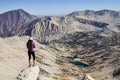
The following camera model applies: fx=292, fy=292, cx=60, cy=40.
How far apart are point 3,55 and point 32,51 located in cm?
15679

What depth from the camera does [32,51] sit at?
4469 cm

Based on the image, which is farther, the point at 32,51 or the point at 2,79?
the point at 2,79

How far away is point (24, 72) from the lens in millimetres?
42688

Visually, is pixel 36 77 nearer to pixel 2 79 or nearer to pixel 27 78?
pixel 27 78

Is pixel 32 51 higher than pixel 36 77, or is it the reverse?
pixel 32 51

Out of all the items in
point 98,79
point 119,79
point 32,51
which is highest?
point 32,51

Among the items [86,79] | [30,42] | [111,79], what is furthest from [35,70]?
[111,79]

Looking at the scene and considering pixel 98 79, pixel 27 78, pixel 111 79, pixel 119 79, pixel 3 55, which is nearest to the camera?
pixel 27 78

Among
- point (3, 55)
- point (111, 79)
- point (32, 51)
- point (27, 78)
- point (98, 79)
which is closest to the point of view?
point (27, 78)

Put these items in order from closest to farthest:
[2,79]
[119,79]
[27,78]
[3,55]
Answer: [27,78] < [2,79] < [119,79] < [3,55]

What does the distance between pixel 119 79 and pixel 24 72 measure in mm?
108937

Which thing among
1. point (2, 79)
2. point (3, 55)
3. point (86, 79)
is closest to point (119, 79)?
point (2, 79)

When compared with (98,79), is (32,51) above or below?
above

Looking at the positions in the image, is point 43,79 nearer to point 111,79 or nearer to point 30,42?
point 30,42
